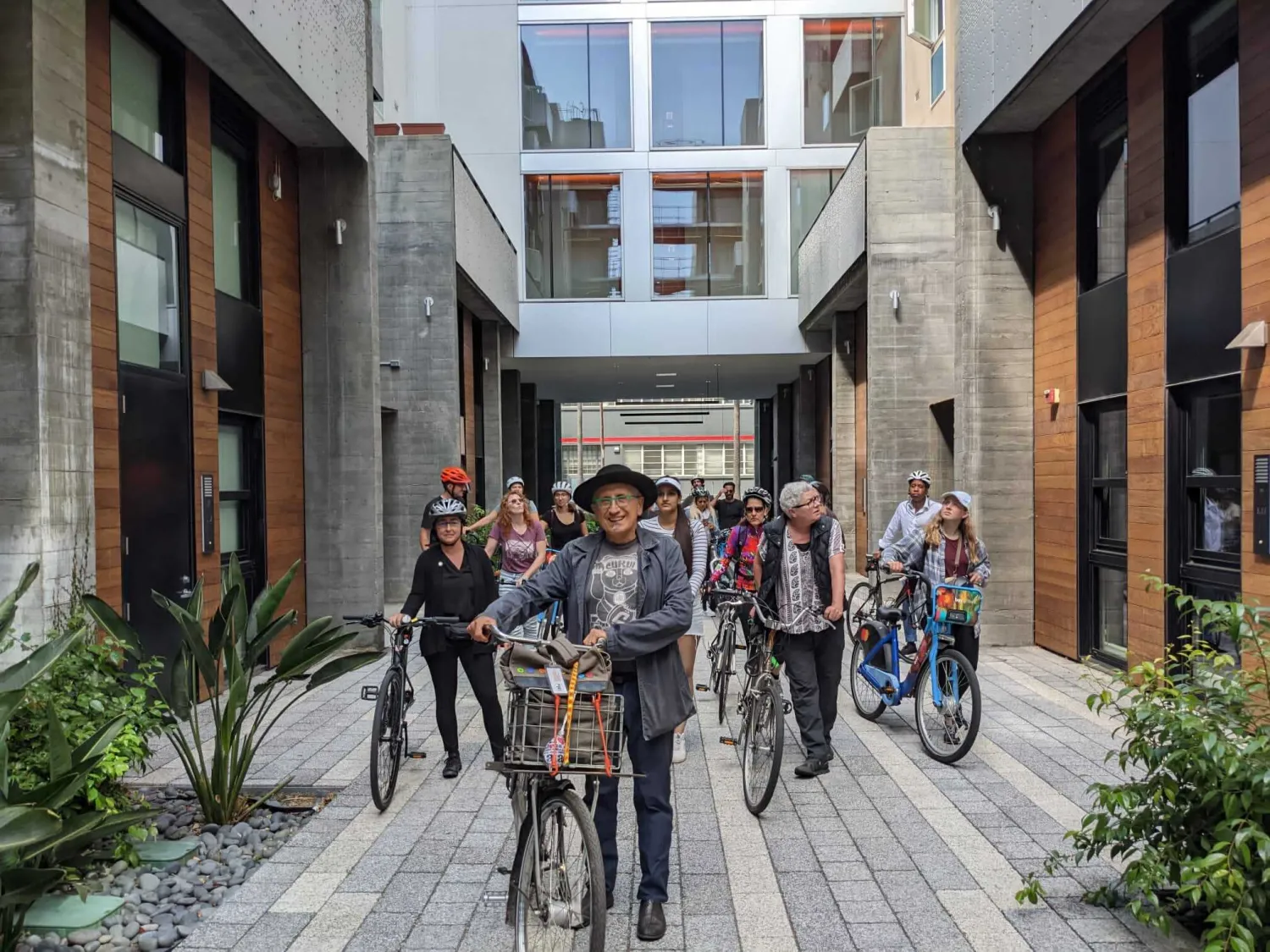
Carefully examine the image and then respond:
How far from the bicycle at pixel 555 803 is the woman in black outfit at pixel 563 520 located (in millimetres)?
5994

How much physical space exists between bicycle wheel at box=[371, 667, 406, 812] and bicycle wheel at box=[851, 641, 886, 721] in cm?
334

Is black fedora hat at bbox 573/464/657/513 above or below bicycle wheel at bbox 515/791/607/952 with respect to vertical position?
above

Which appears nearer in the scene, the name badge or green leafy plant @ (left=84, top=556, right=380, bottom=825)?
the name badge

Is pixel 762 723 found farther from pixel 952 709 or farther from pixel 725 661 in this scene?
pixel 725 661

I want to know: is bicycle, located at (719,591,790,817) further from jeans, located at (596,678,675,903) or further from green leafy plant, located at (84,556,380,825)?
green leafy plant, located at (84,556,380,825)

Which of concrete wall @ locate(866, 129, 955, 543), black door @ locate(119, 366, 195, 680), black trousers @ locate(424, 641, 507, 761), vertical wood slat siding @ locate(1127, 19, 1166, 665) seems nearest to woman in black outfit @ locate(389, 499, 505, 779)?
black trousers @ locate(424, 641, 507, 761)

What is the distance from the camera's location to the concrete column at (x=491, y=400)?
19.2 meters

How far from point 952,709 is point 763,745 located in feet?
5.17

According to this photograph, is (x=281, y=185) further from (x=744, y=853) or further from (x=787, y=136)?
(x=787, y=136)

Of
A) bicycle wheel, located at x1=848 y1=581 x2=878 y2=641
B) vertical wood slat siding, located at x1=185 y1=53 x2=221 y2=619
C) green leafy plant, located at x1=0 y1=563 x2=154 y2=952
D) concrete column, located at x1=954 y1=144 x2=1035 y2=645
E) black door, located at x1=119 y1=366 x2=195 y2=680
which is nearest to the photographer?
green leafy plant, located at x1=0 y1=563 x2=154 y2=952

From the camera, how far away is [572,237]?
2159 centimetres

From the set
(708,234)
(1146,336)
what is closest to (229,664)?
(1146,336)

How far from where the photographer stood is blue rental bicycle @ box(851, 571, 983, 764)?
6.01 meters

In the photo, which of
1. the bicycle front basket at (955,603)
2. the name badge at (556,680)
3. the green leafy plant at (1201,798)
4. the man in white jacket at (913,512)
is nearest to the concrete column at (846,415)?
the man in white jacket at (913,512)
